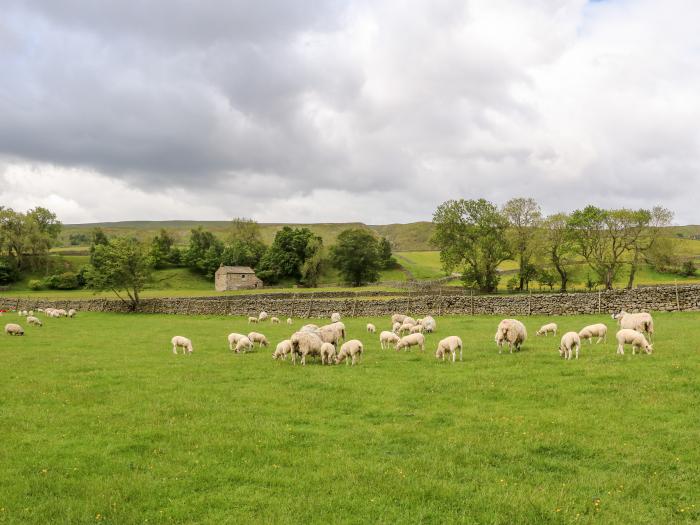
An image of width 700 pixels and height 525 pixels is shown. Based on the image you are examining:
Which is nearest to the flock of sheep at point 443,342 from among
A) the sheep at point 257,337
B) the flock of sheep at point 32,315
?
the sheep at point 257,337

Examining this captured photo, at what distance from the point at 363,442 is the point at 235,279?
307 ft

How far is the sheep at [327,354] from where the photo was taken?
19625 mm

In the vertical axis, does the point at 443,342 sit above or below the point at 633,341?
below

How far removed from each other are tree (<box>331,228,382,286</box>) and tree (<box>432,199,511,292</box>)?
29448 mm

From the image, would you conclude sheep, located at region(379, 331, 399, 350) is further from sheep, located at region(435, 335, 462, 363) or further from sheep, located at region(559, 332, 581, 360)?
sheep, located at region(559, 332, 581, 360)

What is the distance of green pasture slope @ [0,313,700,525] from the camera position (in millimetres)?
7859

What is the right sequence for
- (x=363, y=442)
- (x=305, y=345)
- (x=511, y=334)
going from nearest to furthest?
(x=363, y=442), (x=305, y=345), (x=511, y=334)

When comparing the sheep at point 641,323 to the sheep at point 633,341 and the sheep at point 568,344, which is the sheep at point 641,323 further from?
the sheep at point 568,344

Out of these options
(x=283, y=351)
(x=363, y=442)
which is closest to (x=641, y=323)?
(x=283, y=351)

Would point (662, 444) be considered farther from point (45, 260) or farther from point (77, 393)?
point (45, 260)

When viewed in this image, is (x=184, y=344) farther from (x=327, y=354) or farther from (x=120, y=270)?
(x=120, y=270)

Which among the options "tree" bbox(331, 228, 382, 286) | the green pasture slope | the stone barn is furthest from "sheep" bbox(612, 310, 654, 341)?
the stone barn

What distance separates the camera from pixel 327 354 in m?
19.8

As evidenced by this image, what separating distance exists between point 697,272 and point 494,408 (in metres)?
81.4
